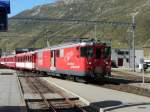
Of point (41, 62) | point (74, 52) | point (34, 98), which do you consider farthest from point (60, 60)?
point (34, 98)

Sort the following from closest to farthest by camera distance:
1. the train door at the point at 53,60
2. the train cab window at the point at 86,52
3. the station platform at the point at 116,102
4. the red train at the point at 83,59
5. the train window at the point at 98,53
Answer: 1. the station platform at the point at 116,102
2. the red train at the point at 83,59
3. the train cab window at the point at 86,52
4. the train window at the point at 98,53
5. the train door at the point at 53,60

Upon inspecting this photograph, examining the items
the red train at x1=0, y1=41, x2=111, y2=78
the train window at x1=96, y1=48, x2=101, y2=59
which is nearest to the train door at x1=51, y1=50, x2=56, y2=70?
the red train at x1=0, y1=41, x2=111, y2=78

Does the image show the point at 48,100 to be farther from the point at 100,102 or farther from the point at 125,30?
the point at 125,30

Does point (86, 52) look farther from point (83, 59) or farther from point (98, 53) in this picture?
point (98, 53)

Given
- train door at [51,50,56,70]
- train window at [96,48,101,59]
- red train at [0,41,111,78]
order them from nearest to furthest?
red train at [0,41,111,78], train window at [96,48,101,59], train door at [51,50,56,70]

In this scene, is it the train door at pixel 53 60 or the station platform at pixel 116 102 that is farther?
the train door at pixel 53 60

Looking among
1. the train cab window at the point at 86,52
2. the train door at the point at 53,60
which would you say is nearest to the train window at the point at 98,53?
the train cab window at the point at 86,52

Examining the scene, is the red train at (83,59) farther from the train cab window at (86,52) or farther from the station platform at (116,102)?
the station platform at (116,102)

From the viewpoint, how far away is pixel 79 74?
1508 inches

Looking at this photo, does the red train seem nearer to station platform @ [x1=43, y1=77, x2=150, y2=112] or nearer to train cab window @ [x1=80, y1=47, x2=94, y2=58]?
train cab window @ [x1=80, y1=47, x2=94, y2=58]

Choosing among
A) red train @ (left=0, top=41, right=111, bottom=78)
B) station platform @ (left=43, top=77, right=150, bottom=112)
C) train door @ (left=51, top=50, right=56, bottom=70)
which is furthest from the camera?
train door @ (left=51, top=50, right=56, bottom=70)

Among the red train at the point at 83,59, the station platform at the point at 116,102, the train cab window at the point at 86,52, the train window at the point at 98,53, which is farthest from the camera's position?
the train window at the point at 98,53

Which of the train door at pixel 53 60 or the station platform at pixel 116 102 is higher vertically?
the train door at pixel 53 60

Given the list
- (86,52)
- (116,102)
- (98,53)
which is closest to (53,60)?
(98,53)
